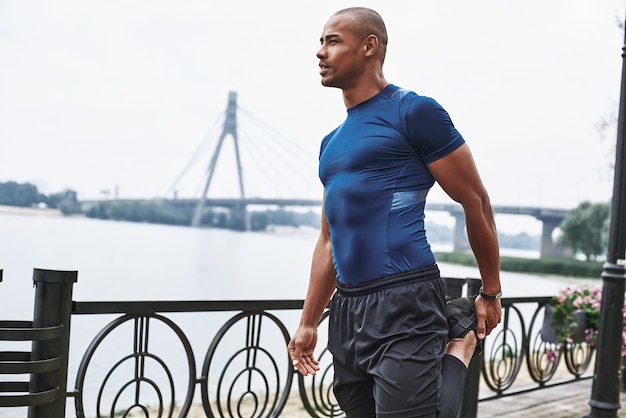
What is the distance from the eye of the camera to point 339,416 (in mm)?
3873

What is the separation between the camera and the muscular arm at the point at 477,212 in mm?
1672

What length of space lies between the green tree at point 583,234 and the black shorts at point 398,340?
24394 millimetres

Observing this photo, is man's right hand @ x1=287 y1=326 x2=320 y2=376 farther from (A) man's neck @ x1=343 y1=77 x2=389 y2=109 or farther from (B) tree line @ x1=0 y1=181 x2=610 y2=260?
(B) tree line @ x1=0 y1=181 x2=610 y2=260

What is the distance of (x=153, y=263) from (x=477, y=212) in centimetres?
3320

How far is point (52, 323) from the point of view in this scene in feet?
8.04

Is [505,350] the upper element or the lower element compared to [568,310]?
lower

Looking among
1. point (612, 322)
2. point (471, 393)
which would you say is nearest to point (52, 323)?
point (471, 393)

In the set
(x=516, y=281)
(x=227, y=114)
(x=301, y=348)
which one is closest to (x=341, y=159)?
(x=301, y=348)

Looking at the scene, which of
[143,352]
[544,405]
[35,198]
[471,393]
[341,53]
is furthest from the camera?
[35,198]

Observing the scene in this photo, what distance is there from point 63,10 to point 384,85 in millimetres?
71503

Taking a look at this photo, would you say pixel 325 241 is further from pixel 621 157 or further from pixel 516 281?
pixel 516 281

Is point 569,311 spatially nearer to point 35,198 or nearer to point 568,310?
point 568,310

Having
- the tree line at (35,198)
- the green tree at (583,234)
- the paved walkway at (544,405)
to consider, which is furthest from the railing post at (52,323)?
the green tree at (583,234)

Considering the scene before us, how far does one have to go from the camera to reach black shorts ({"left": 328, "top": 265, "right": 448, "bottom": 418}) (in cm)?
161
